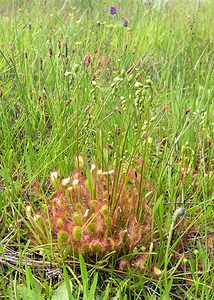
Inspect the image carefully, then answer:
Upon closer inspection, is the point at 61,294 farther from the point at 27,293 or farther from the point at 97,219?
the point at 97,219

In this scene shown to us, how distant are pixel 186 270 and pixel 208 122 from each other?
28.9 inches

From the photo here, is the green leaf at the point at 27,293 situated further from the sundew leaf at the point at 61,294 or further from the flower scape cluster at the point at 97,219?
the flower scape cluster at the point at 97,219

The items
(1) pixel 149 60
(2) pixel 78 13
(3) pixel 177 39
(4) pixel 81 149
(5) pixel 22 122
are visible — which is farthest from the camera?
(2) pixel 78 13

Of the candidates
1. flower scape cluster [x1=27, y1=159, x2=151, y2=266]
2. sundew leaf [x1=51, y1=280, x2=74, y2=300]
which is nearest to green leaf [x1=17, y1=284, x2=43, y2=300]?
sundew leaf [x1=51, y1=280, x2=74, y2=300]

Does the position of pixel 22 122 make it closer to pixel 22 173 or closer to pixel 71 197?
pixel 22 173

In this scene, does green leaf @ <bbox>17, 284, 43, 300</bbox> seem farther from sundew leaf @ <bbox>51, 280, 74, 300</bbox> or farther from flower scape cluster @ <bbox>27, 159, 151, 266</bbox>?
flower scape cluster @ <bbox>27, 159, 151, 266</bbox>

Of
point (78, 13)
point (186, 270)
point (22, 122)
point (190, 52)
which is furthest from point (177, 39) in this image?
point (186, 270)

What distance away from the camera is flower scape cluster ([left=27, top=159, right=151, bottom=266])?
1089mm

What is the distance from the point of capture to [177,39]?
3.05 metres

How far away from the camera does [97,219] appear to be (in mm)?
1126

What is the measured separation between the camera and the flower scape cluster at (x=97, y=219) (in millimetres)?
1089

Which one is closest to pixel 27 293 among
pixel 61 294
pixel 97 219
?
pixel 61 294

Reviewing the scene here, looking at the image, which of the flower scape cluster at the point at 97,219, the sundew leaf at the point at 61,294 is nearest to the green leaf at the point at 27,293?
the sundew leaf at the point at 61,294

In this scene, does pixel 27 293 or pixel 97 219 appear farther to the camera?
pixel 97 219
